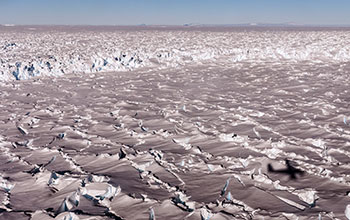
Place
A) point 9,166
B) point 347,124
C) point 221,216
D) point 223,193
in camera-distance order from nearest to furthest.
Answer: point 221,216 < point 223,193 < point 9,166 < point 347,124

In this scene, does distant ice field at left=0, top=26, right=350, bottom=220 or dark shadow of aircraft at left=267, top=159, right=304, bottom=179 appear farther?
dark shadow of aircraft at left=267, top=159, right=304, bottom=179

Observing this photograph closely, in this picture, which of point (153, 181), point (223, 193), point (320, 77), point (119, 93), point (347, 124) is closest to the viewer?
point (223, 193)

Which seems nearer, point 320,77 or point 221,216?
point 221,216

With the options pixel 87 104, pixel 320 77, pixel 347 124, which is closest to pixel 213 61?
pixel 320 77

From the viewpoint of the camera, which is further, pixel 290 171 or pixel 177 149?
pixel 177 149

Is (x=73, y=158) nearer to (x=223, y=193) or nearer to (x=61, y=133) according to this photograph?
(x=61, y=133)

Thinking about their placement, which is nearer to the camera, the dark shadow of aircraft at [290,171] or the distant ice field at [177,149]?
the distant ice field at [177,149]

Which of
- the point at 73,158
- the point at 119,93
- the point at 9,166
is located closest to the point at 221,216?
the point at 73,158
